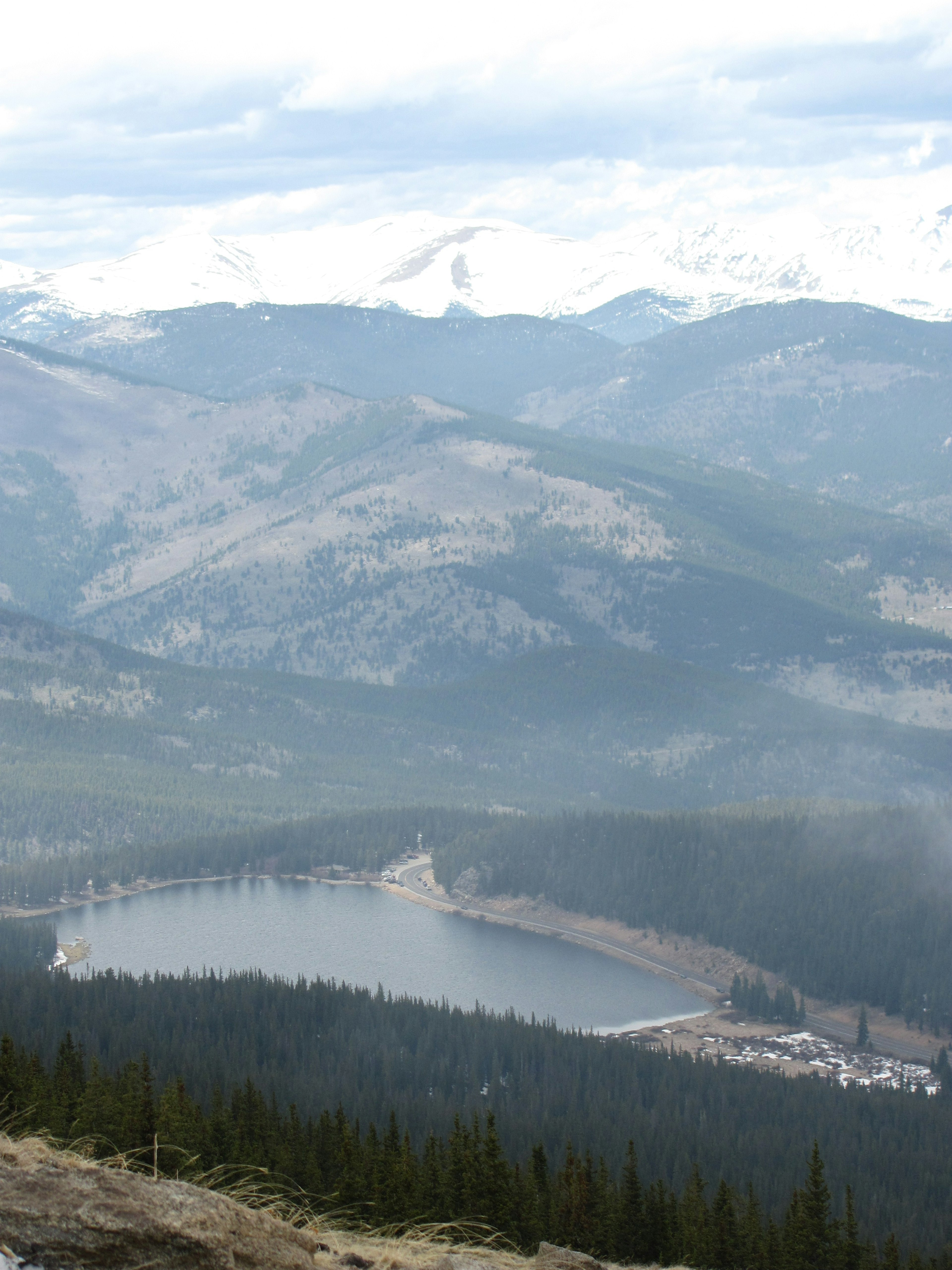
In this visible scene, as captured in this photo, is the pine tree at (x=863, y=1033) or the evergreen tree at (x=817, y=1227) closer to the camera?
the evergreen tree at (x=817, y=1227)

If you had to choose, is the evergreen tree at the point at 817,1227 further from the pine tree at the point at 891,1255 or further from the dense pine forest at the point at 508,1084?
the dense pine forest at the point at 508,1084

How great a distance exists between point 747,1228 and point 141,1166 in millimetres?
62101

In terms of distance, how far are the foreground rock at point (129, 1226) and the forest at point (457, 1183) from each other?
37703mm

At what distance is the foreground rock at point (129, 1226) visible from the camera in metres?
22.7

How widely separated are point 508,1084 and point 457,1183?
68095mm

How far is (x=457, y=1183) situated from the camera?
7912 centimetres

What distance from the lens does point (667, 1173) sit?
11938cm

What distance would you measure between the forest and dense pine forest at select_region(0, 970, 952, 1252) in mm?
7248

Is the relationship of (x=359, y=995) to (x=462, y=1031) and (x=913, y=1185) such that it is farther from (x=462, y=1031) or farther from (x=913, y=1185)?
(x=913, y=1185)

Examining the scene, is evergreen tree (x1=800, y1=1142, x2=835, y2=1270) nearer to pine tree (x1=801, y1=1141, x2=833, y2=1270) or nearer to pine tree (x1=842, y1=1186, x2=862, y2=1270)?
pine tree (x1=801, y1=1141, x2=833, y2=1270)

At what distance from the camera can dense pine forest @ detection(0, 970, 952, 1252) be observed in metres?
120

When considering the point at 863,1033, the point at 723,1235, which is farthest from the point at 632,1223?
the point at 863,1033

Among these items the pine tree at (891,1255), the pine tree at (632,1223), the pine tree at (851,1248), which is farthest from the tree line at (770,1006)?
the pine tree at (632,1223)

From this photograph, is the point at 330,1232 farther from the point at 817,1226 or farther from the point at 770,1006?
the point at 770,1006
